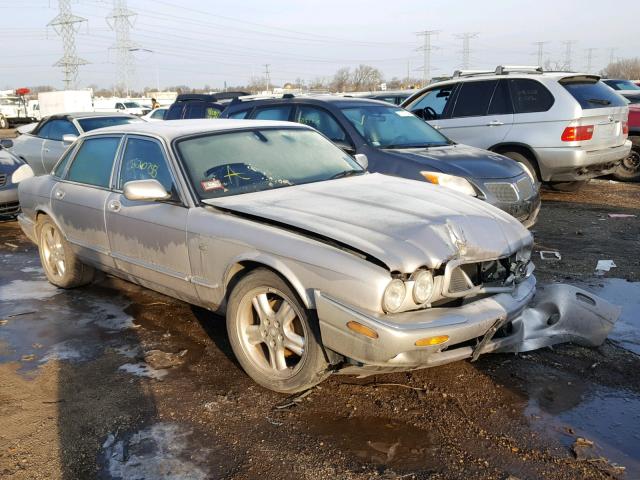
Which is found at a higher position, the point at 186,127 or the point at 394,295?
the point at 186,127

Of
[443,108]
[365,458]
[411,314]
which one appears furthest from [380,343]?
[443,108]

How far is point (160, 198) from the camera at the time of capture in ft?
13.7

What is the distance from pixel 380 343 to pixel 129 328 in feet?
8.47

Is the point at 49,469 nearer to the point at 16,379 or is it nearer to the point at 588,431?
the point at 16,379

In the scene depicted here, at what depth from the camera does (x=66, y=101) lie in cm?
3616

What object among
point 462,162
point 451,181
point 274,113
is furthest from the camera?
point 274,113

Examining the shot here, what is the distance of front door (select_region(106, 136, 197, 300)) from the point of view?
164 inches

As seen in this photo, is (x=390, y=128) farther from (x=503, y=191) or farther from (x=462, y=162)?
(x=503, y=191)

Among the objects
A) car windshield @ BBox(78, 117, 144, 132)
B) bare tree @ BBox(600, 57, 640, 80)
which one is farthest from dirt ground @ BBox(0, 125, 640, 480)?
bare tree @ BBox(600, 57, 640, 80)

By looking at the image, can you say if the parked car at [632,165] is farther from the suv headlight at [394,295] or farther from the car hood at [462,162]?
the suv headlight at [394,295]

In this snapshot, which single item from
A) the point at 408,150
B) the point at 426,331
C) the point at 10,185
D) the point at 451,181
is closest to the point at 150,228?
the point at 426,331

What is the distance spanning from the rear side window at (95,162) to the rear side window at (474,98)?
20.0 ft

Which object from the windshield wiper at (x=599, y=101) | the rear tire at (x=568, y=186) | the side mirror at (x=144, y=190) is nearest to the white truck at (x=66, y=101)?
the rear tire at (x=568, y=186)

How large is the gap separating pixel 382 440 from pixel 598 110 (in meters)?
7.39
